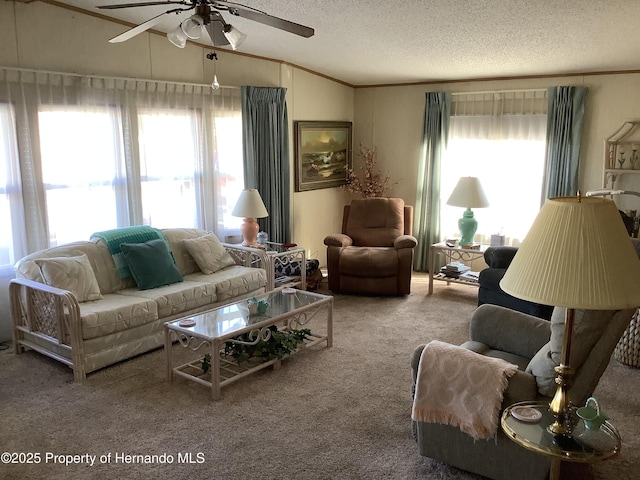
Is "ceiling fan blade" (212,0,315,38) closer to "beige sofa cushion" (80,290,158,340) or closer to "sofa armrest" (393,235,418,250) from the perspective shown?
"beige sofa cushion" (80,290,158,340)

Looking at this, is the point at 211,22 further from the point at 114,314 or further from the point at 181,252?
the point at 181,252

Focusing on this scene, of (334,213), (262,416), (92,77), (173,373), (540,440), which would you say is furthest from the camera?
(334,213)

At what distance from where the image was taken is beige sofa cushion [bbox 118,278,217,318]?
14.0 ft

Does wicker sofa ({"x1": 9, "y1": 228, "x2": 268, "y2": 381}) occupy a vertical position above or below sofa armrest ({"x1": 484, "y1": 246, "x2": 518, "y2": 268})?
below

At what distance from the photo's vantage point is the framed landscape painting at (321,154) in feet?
21.4

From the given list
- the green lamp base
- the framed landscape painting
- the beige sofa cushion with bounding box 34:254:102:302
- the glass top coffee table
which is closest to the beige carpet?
the glass top coffee table

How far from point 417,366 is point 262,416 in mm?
1044

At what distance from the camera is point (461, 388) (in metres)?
2.52

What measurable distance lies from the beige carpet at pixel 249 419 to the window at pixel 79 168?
3.80 ft

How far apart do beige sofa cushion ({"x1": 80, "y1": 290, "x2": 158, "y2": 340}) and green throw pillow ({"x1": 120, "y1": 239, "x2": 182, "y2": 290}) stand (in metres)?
0.26

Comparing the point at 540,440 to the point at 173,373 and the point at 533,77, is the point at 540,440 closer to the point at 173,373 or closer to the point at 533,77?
the point at 173,373

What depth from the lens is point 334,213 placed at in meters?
7.30

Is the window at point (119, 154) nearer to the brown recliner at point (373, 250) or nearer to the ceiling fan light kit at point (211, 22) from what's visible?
the brown recliner at point (373, 250)

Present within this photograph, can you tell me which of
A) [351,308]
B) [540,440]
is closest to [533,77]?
[351,308]
